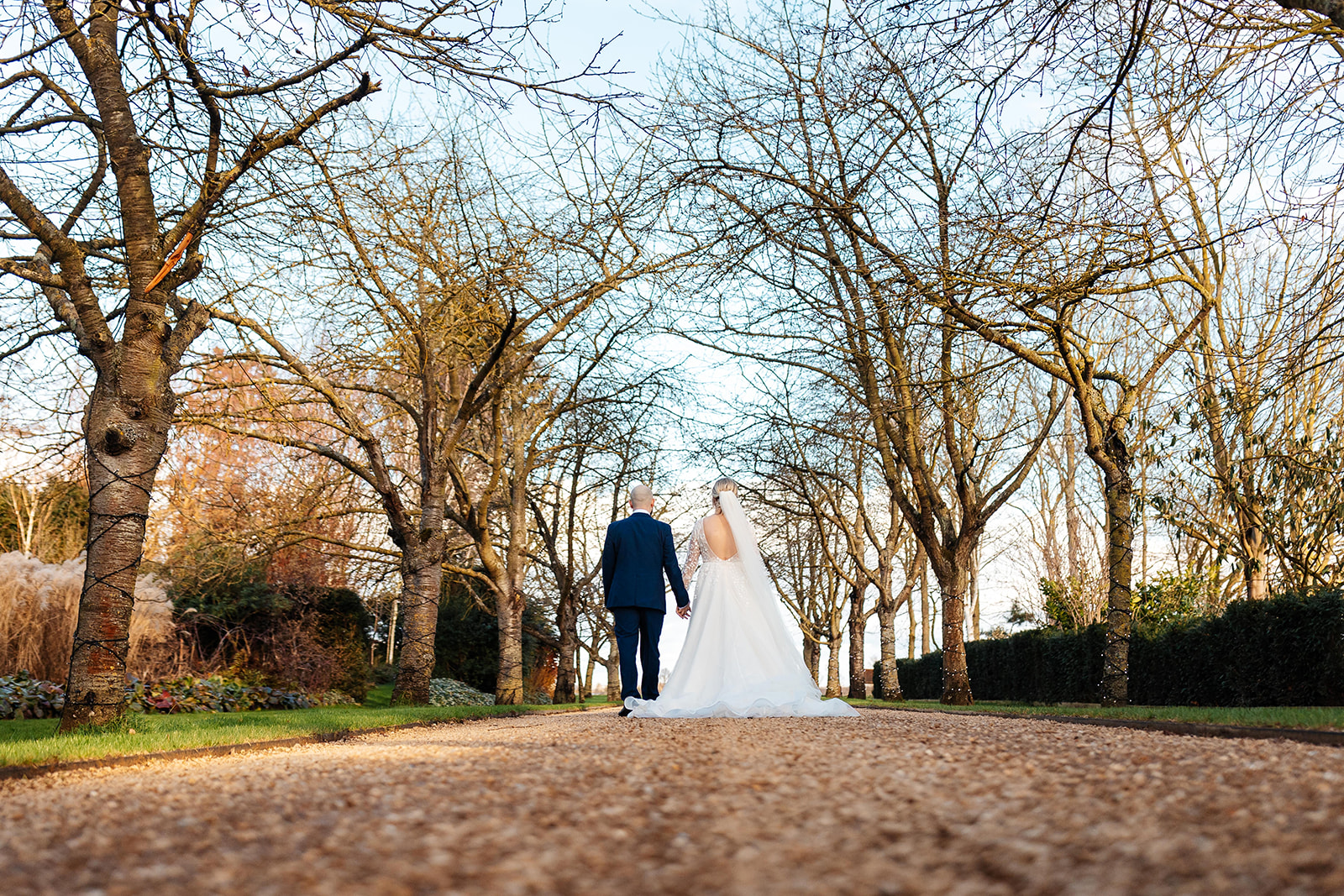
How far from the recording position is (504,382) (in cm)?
1385

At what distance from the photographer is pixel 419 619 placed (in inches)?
532

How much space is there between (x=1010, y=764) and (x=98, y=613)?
6.96 m

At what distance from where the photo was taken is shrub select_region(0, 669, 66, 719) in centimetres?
1038

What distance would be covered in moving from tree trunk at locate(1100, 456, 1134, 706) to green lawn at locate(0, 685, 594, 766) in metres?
7.85

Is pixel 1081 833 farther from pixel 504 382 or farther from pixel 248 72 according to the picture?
pixel 504 382

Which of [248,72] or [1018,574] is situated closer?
[248,72]

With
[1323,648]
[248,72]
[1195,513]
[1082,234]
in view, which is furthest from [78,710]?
[1195,513]

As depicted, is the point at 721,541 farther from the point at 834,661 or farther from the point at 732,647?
the point at 834,661

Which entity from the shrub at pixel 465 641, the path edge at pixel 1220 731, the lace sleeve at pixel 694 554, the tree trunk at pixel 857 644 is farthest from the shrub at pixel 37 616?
the tree trunk at pixel 857 644

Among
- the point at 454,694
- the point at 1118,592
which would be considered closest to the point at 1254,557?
the point at 1118,592


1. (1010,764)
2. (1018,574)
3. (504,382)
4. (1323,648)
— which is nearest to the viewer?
(1010,764)

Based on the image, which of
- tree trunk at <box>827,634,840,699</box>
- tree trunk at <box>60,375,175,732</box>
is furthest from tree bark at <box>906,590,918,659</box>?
tree trunk at <box>60,375,175,732</box>

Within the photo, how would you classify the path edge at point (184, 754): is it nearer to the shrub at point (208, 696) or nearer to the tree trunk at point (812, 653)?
the shrub at point (208, 696)

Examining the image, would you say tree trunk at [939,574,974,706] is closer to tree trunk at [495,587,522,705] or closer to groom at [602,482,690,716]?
groom at [602,482,690,716]
